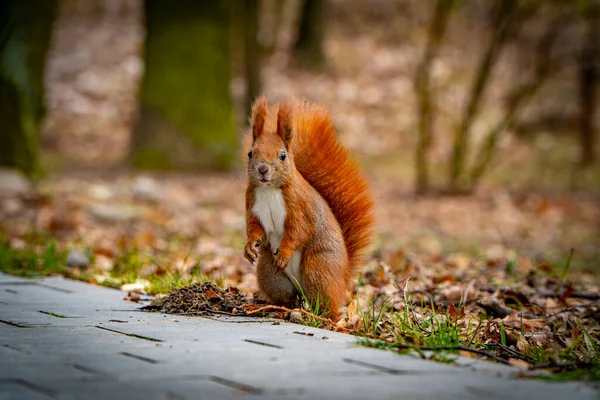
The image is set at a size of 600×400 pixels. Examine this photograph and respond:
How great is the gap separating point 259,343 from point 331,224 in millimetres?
1048

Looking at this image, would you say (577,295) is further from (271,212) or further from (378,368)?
(378,368)

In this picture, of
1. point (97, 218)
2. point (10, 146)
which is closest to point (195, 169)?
point (10, 146)

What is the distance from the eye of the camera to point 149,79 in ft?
42.5

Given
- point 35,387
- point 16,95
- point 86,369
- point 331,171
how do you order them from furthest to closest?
point 16,95 < point 331,171 < point 86,369 < point 35,387

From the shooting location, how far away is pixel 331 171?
13.9 ft

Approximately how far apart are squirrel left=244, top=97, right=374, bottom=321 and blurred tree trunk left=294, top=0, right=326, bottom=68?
1807 cm

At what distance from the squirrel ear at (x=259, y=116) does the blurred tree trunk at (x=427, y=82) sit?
27.1ft

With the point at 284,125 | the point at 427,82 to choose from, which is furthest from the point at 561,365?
the point at 427,82

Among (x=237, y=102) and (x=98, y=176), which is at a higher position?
(x=237, y=102)

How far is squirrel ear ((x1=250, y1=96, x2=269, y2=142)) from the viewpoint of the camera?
13.0ft

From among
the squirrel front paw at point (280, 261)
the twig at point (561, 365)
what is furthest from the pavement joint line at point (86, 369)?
the squirrel front paw at point (280, 261)

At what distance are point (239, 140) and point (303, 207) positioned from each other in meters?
10.5

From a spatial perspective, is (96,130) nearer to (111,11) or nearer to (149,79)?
(149,79)

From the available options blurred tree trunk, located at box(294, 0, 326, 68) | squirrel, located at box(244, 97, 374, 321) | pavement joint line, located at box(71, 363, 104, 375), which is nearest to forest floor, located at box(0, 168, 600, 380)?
squirrel, located at box(244, 97, 374, 321)
